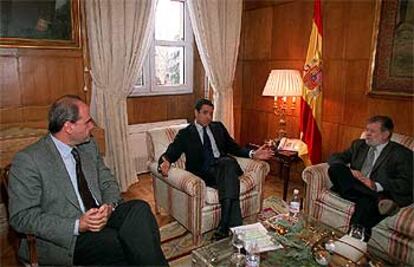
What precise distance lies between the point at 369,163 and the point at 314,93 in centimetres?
103

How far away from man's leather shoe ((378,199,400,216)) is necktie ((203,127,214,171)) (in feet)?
4.45

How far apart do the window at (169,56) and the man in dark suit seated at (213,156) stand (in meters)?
1.57

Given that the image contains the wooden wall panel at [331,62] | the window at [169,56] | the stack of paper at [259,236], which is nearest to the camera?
the stack of paper at [259,236]

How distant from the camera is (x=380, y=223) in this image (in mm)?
2309

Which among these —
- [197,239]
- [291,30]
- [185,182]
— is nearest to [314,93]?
[291,30]

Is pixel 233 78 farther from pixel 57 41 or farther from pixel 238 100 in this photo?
→ pixel 57 41

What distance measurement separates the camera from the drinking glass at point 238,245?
1.78 metres

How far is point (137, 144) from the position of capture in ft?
13.6

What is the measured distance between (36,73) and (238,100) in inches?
101

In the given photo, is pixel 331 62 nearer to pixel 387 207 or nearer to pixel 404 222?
pixel 387 207

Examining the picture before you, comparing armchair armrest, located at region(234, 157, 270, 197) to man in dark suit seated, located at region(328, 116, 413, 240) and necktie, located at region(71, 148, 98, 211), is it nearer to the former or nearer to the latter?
man in dark suit seated, located at region(328, 116, 413, 240)

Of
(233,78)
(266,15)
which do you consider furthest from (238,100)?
(266,15)

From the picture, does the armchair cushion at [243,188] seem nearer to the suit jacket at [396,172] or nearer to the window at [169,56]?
the suit jacket at [396,172]

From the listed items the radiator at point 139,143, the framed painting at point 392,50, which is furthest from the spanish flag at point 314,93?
the radiator at point 139,143
